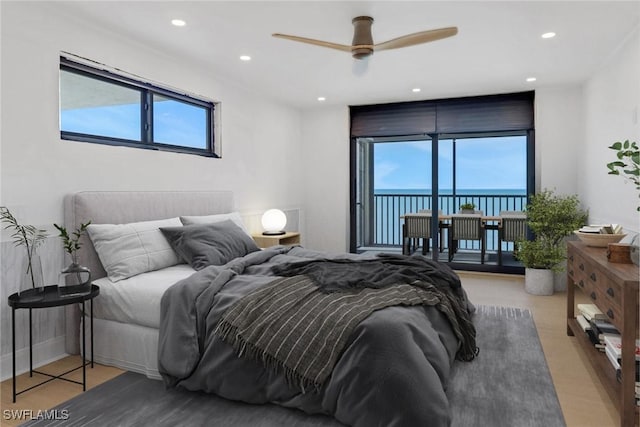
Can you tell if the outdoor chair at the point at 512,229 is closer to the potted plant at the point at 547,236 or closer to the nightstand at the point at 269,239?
the potted plant at the point at 547,236

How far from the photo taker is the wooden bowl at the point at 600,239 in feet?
9.60

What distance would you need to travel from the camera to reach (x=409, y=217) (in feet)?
20.7

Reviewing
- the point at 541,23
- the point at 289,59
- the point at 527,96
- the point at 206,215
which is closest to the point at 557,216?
the point at 527,96

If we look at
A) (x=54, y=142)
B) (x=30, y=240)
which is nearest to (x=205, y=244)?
(x=30, y=240)

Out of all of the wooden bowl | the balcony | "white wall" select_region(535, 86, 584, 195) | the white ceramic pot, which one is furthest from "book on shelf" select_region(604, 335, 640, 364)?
the balcony

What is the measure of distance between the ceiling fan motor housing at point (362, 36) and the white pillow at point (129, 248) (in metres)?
2.04

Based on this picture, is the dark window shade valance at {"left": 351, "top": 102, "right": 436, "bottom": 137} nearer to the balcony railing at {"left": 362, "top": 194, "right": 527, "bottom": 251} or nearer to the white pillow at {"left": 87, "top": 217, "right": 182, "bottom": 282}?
the balcony railing at {"left": 362, "top": 194, "right": 527, "bottom": 251}

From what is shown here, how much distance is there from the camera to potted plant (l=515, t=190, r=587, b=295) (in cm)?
469

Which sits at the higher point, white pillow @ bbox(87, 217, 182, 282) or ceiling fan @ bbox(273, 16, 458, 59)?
ceiling fan @ bbox(273, 16, 458, 59)

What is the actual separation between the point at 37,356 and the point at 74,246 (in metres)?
0.77

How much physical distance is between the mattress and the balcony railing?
Result: 4511 mm

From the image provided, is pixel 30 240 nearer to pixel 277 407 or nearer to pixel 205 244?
pixel 205 244

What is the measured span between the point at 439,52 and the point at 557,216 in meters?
2.33

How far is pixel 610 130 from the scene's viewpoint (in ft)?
13.0
